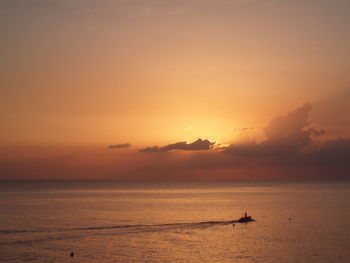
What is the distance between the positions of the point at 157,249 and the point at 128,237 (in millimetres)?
11148

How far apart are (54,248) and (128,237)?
1343 cm

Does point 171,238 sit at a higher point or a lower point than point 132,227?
lower

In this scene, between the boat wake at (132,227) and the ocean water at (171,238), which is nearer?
the ocean water at (171,238)

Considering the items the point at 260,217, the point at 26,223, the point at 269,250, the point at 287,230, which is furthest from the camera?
the point at 260,217

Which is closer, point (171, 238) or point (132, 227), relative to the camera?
point (171, 238)

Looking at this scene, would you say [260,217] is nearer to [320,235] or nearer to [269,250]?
[320,235]

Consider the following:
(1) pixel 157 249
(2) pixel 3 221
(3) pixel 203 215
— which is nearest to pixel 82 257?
(1) pixel 157 249

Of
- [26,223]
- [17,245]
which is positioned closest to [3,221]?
[26,223]

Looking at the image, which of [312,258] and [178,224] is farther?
[178,224]

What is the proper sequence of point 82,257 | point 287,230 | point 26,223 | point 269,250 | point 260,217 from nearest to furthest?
point 82,257 → point 269,250 → point 287,230 → point 26,223 → point 260,217

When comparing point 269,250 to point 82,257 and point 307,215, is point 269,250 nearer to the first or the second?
point 82,257

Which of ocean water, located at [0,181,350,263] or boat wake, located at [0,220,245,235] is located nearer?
ocean water, located at [0,181,350,263]

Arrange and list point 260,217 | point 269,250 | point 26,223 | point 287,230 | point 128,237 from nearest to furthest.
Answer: point 269,250, point 128,237, point 287,230, point 26,223, point 260,217

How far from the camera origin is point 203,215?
344 feet
